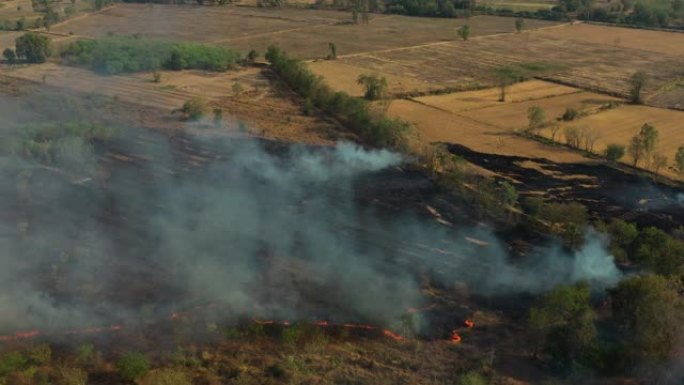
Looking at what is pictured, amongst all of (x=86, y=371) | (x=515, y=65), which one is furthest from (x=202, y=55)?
(x=86, y=371)

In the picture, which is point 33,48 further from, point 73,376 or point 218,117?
point 73,376

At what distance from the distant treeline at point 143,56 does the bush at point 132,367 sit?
41.6 metres

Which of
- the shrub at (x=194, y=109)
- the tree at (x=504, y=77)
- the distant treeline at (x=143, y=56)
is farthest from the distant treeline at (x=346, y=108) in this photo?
the tree at (x=504, y=77)

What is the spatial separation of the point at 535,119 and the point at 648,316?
25.0 metres

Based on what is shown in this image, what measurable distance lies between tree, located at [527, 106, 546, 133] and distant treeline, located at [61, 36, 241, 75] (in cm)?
2811

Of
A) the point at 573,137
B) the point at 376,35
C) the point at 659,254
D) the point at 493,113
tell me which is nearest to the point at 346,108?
the point at 493,113

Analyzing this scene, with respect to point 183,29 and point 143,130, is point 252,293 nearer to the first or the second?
point 143,130

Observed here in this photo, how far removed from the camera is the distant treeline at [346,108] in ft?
128

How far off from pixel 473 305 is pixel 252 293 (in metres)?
8.12

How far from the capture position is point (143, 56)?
190ft

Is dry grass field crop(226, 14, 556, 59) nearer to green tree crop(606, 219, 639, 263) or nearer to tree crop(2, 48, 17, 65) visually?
tree crop(2, 48, 17, 65)

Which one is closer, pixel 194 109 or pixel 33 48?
pixel 194 109

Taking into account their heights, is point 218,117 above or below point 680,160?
above

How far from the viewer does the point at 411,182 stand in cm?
3491
